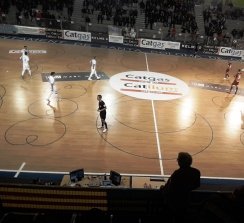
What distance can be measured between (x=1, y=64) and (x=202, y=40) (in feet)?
53.9

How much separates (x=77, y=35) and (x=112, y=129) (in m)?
15.4

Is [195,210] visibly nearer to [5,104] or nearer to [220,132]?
[220,132]

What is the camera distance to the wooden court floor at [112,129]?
428 inches

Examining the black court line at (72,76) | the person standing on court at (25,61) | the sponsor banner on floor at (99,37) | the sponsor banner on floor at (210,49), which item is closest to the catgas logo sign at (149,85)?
the black court line at (72,76)

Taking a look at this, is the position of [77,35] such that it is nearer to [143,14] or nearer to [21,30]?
[21,30]

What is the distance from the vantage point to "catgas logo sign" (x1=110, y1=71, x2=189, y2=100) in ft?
54.2

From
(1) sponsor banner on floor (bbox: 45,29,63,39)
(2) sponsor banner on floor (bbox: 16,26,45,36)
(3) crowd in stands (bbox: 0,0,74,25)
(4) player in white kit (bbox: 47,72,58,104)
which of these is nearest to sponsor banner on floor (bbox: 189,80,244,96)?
(4) player in white kit (bbox: 47,72,58,104)

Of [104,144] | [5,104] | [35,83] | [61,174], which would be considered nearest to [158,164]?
[104,144]

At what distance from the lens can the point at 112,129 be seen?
12.9 m

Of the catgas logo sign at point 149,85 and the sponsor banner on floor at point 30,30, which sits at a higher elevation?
the sponsor banner on floor at point 30,30

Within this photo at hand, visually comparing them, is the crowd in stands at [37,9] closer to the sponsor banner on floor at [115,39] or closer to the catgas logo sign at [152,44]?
the sponsor banner on floor at [115,39]

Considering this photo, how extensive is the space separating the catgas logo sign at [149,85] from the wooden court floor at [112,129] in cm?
49

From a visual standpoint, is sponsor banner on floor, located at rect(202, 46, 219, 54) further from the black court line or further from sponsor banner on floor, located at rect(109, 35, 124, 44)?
the black court line

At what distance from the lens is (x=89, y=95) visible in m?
15.9
